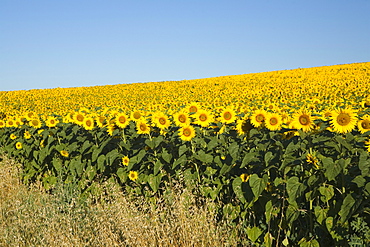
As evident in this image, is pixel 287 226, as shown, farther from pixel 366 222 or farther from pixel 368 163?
pixel 368 163

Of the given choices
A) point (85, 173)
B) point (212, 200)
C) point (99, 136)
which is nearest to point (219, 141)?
point (212, 200)

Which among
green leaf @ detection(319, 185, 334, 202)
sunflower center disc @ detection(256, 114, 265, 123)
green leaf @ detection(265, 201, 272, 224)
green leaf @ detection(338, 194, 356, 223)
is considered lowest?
green leaf @ detection(265, 201, 272, 224)

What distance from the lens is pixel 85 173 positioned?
6227 millimetres

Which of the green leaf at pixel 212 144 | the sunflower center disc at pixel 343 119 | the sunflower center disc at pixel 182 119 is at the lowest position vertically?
the green leaf at pixel 212 144

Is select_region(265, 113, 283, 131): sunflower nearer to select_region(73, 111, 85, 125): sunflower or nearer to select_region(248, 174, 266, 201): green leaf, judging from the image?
select_region(248, 174, 266, 201): green leaf

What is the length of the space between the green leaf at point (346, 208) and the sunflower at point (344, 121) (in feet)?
2.72

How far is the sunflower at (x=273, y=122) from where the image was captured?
171 inches

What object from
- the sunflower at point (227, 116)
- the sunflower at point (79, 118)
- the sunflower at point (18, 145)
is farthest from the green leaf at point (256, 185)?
the sunflower at point (18, 145)

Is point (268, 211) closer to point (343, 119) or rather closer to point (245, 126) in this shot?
point (245, 126)

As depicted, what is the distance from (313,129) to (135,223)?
2266 millimetres

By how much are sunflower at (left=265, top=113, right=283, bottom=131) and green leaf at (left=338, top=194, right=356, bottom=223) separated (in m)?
1.24

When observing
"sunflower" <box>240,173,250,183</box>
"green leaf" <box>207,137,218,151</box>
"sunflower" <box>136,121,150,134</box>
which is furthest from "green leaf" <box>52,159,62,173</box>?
"sunflower" <box>240,173,250,183</box>

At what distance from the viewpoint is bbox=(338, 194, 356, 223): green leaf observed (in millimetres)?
3293

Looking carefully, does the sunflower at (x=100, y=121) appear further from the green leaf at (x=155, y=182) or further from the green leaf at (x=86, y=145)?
the green leaf at (x=155, y=182)
